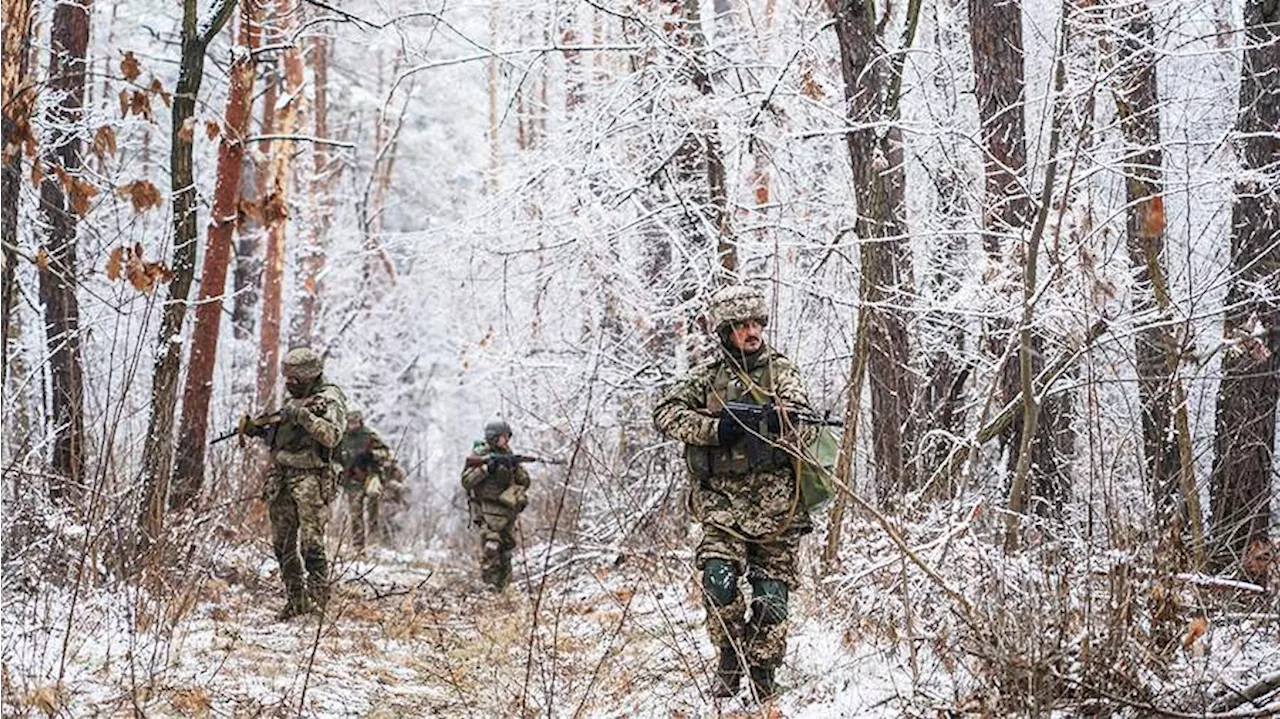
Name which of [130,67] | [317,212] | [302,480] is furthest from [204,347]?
[317,212]

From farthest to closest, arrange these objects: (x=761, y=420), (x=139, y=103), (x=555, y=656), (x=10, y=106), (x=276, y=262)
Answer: (x=276, y=262), (x=761, y=420), (x=139, y=103), (x=555, y=656), (x=10, y=106)

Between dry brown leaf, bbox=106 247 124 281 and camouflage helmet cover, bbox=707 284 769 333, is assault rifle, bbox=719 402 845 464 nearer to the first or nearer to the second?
camouflage helmet cover, bbox=707 284 769 333

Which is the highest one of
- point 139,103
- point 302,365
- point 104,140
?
point 139,103

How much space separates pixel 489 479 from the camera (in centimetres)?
1095

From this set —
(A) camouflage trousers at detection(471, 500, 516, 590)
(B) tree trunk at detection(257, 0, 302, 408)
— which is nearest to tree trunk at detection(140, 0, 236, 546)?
(A) camouflage trousers at detection(471, 500, 516, 590)

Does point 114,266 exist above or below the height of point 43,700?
above

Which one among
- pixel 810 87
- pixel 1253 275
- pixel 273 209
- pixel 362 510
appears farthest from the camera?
pixel 362 510

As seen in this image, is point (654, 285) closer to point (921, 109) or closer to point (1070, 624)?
point (921, 109)

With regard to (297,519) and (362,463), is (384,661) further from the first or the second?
(362,463)

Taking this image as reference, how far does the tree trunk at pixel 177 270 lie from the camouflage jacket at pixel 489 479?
338 cm

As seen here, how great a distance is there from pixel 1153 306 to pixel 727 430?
269cm

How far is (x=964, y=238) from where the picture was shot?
331 inches

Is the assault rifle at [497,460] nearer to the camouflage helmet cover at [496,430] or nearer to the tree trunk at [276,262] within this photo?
the camouflage helmet cover at [496,430]

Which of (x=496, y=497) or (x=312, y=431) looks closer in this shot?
(x=312, y=431)
